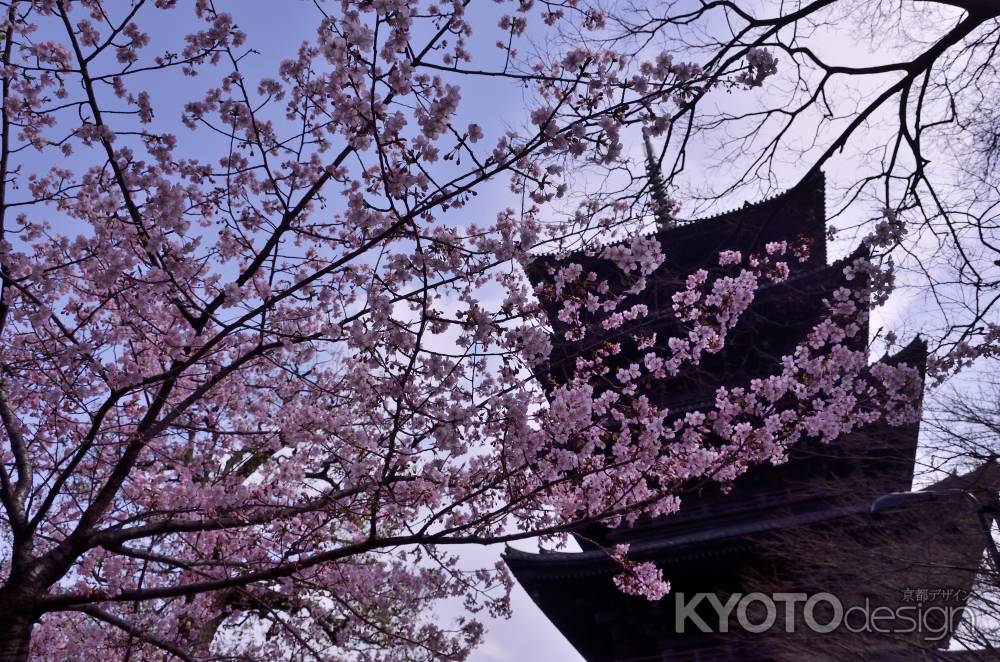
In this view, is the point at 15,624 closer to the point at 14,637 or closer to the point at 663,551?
the point at 14,637

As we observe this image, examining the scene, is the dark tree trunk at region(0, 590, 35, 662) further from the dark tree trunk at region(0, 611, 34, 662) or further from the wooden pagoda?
the wooden pagoda

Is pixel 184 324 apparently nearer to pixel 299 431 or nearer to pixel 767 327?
pixel 299 431

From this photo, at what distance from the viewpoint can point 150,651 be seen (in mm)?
8742

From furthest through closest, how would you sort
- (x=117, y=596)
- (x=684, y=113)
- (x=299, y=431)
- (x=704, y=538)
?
(x=704, y=538) < (x=299, y=431) < (x=684, y=113) < (x=117, y=596)

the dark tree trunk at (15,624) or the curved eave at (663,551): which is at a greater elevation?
the curved eave at (663,551)

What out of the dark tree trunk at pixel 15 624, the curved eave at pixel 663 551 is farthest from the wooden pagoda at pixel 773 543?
the dark tree trunk at pixel 15 624

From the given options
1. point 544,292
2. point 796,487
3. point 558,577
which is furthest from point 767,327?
point 544,292

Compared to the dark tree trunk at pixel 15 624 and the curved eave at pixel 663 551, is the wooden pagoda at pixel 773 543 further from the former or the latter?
the dark tree trunk at pixel 15 624

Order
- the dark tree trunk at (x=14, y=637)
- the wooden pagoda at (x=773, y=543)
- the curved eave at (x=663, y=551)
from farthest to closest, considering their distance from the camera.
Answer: the curved eave at (x=663, y=551) < the wooden pagoda at (x=773, y=543) < the dark tree trunk at (x=14, y=637)

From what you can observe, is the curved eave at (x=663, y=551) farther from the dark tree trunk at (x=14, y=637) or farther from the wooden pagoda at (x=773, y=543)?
the dark tree trunk at (x=14, y=637)

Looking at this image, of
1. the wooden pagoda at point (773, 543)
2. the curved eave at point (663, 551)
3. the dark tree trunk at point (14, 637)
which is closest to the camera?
the dark tree trunk at point (14, 637)

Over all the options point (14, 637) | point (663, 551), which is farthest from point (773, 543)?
point (14, 637)

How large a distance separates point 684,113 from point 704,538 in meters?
6.25

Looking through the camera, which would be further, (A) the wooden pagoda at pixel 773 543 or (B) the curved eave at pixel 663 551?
(B) the curved eave at pixel 663 551
